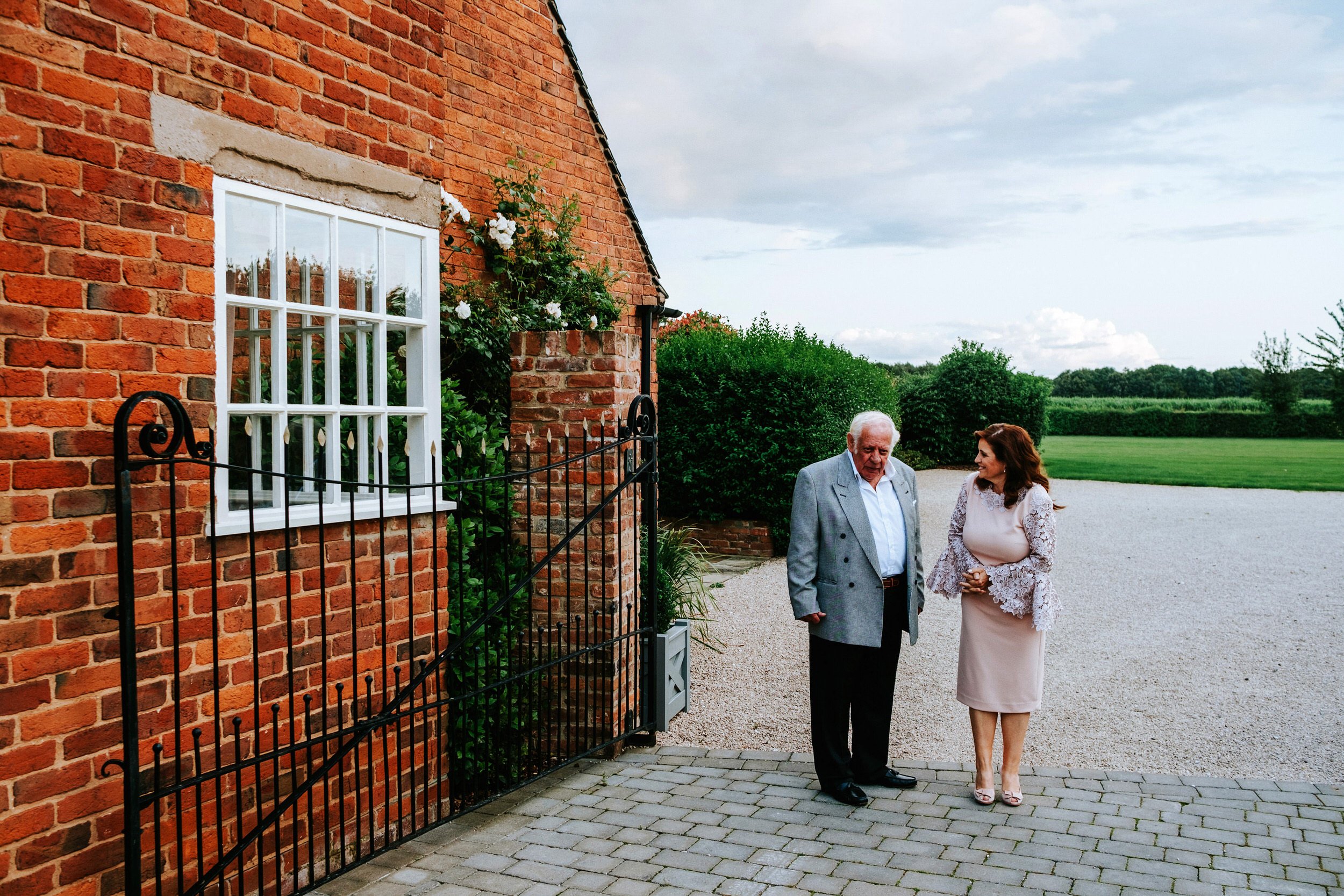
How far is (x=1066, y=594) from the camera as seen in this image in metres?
9.90

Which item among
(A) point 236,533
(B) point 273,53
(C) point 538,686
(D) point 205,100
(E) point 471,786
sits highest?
(B) point 273,53

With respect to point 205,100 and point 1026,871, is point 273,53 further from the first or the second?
point 1026,871

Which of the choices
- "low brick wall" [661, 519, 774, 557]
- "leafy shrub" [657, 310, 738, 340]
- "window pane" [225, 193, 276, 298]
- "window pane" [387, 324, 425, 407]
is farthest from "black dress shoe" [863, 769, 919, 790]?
"leafy shrub" [657, 310, 738, 340]

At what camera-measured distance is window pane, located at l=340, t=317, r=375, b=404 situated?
174 inches

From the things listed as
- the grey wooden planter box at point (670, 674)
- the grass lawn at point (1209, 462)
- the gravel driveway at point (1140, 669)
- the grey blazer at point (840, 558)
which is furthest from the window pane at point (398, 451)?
the grass lawn at point (1209, 462)

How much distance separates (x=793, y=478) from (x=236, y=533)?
8668 millimetres

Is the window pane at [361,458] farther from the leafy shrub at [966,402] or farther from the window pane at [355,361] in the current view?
the leafy shrub at [966,402]

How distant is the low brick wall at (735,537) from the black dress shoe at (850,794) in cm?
732

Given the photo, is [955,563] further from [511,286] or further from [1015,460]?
[511,286]

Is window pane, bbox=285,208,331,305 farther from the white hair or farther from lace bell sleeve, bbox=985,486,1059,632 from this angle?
lace bell sleeve, bbox=985,486,1059,632

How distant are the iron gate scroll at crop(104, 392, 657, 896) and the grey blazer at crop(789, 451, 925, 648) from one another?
1.06m

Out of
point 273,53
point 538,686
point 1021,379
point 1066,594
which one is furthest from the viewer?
point 1021,379

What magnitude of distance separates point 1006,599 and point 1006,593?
0.09ft

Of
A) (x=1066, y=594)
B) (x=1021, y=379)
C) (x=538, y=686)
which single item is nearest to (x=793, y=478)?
(x=1066, y=594)
